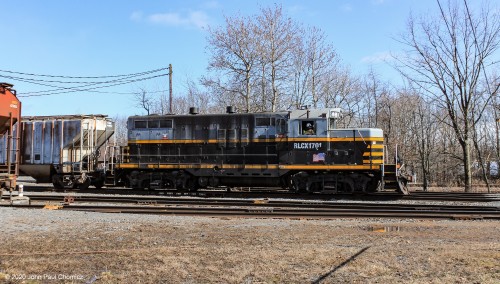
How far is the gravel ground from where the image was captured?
19.1ft

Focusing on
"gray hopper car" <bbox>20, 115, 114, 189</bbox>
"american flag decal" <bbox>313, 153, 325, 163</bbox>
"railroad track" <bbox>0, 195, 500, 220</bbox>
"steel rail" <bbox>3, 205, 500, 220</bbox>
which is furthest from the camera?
"gray hopper car" <bbox>20, 115, 114, 189</bbox>

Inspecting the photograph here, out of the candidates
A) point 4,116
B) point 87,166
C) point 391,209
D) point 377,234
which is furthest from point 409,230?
point 87,166

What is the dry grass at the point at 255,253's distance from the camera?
5.83 metres

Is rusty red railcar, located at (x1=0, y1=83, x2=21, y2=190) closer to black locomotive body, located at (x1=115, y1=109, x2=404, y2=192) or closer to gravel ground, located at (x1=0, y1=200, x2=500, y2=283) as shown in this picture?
gravel ground, located at (x1=0, y1=200, x2=500, y2=283)

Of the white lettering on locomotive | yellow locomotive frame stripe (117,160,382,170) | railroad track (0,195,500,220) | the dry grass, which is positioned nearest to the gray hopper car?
yellow locomotive frame stripe (117,160,382,170)

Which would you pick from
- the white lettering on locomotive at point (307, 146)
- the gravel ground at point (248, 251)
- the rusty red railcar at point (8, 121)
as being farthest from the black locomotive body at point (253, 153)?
the gravel ground at point (248, 251)

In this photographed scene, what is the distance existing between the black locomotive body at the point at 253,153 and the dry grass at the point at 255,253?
7.06 metres

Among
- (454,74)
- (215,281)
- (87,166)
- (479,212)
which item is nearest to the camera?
(215,281)

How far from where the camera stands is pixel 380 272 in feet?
19.4

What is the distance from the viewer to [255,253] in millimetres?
6938

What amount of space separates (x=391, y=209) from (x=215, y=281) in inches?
346

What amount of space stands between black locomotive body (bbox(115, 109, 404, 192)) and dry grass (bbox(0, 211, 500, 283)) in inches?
278

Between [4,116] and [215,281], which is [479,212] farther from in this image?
[4,116]

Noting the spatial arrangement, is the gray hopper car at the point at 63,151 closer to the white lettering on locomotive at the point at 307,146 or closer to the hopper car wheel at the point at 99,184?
the hopper car wheel at the point at 99,184
